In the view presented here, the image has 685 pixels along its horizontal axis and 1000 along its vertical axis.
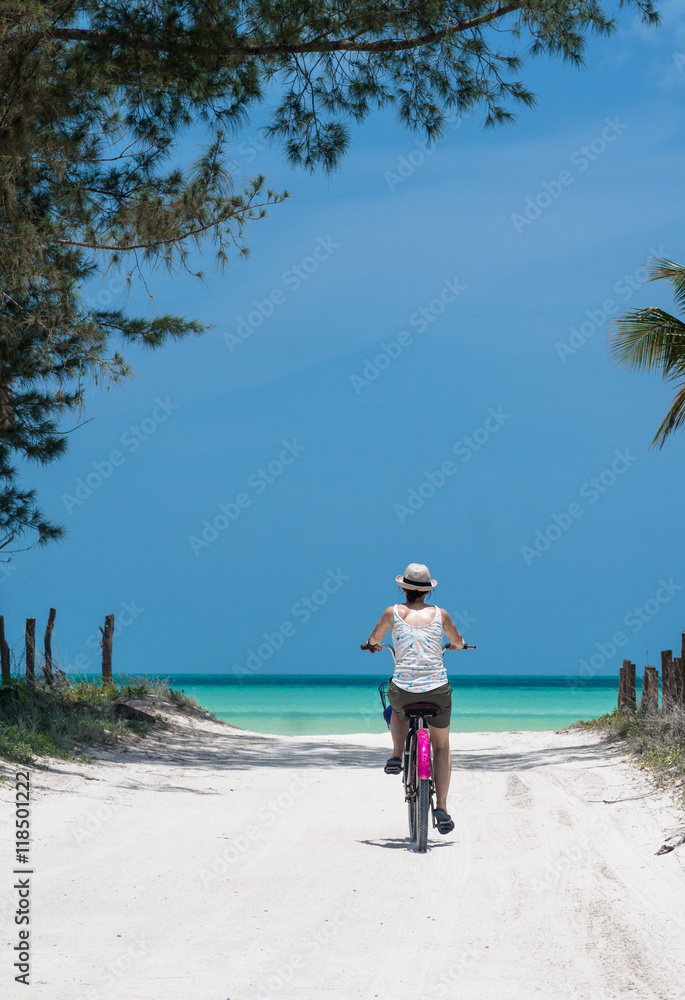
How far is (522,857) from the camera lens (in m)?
6.64

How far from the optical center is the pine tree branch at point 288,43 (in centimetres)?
1062

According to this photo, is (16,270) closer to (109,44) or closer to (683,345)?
(109,44)

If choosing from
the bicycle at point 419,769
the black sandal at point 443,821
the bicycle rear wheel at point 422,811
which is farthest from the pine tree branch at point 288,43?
the black sandal at point 443,821

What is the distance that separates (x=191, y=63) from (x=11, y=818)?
8.44 meters

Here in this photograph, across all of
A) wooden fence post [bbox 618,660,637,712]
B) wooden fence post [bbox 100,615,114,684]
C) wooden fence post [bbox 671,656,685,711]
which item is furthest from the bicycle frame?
wooden fence post [bbox 100,615,114,684]

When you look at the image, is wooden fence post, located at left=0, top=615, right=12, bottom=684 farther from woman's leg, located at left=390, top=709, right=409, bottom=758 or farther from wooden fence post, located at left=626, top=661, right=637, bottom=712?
woman's leg, located at left=390, top=709, right=409, bottom=758

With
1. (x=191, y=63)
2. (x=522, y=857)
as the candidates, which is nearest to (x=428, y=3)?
(x=191, y=63)

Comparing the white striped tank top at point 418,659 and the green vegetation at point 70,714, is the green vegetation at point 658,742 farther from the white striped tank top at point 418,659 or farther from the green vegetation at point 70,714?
the green vegetation at point 70,714

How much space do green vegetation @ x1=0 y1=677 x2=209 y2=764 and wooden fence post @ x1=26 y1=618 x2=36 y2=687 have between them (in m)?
0.26

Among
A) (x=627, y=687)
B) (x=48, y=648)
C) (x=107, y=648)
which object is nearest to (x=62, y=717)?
(x=48, y=648)

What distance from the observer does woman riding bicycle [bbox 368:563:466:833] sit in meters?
6.69

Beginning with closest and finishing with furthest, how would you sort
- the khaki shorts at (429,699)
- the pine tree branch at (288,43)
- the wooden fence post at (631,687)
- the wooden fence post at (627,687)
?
the khaki shorts at (429,699), the pine tree branch at (288,43), the wooden fence post at (631,687), the wooden fence post at (627,687)

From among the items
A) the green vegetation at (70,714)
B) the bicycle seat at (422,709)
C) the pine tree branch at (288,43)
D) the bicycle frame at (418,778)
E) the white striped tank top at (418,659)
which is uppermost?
the pine tree branch at (288,43)

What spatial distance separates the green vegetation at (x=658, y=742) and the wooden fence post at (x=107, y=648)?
34.1 feet
